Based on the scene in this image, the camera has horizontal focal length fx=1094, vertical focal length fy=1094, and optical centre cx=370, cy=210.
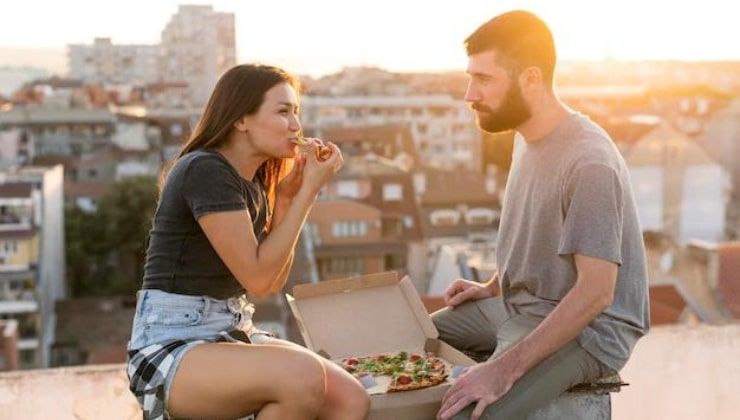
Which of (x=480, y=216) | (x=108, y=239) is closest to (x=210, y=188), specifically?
(x=108, y=239)

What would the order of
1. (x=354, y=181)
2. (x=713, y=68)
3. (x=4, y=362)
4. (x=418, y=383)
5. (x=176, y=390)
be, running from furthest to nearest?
1. (x=713, y=68)
2. (x=354, y=181)
3. (x=4, y=362)
4. (x=418, y=383)
5. (x=176, y=390)

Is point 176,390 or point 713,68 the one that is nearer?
point 176,390

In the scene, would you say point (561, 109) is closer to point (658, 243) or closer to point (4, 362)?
point (4, 362)

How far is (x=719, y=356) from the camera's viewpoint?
2365 millimetres

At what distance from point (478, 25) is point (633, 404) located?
44.6 inches

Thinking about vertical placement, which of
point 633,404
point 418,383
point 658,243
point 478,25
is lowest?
point 658,243

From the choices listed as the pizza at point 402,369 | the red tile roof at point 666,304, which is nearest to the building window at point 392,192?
the red tile roof at point 666,304

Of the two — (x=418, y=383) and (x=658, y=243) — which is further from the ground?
(x=418, y=383)

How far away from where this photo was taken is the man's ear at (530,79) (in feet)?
4.75

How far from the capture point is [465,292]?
1.69 m

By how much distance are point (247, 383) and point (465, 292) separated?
0.51 metres

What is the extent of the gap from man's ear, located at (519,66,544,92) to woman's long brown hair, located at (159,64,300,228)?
0.32 m

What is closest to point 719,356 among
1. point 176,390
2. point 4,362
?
point 176,390

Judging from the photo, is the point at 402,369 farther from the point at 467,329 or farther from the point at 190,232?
the point at 190,232
